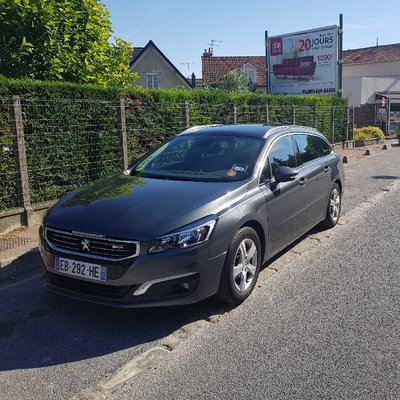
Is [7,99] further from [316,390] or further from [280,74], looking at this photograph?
[280,74]

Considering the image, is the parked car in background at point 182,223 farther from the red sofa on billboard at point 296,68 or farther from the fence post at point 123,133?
the red sofa on billboard at point 296,68

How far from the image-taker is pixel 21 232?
278 inches

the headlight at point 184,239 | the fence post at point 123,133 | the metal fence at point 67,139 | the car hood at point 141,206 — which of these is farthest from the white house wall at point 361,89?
the headlight at point 184,239

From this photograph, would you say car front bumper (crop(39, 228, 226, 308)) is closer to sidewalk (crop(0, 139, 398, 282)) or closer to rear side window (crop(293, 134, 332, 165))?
sidewalk (crop(0, 139, 398, 282))

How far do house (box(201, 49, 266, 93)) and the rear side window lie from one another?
121ft

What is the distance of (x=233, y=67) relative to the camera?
1784 inches

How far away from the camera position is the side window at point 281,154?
17.7ft

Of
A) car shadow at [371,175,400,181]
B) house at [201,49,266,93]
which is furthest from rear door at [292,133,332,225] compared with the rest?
house at [201,49,266,93]

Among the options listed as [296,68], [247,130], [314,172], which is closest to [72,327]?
[247,130]

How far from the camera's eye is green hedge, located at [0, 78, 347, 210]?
24.0 ft

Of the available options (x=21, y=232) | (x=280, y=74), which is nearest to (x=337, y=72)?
(x=280, y=74)

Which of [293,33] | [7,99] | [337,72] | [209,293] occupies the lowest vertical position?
[209,293]

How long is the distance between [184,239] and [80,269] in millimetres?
905

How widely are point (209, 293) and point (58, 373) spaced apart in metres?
1.37
